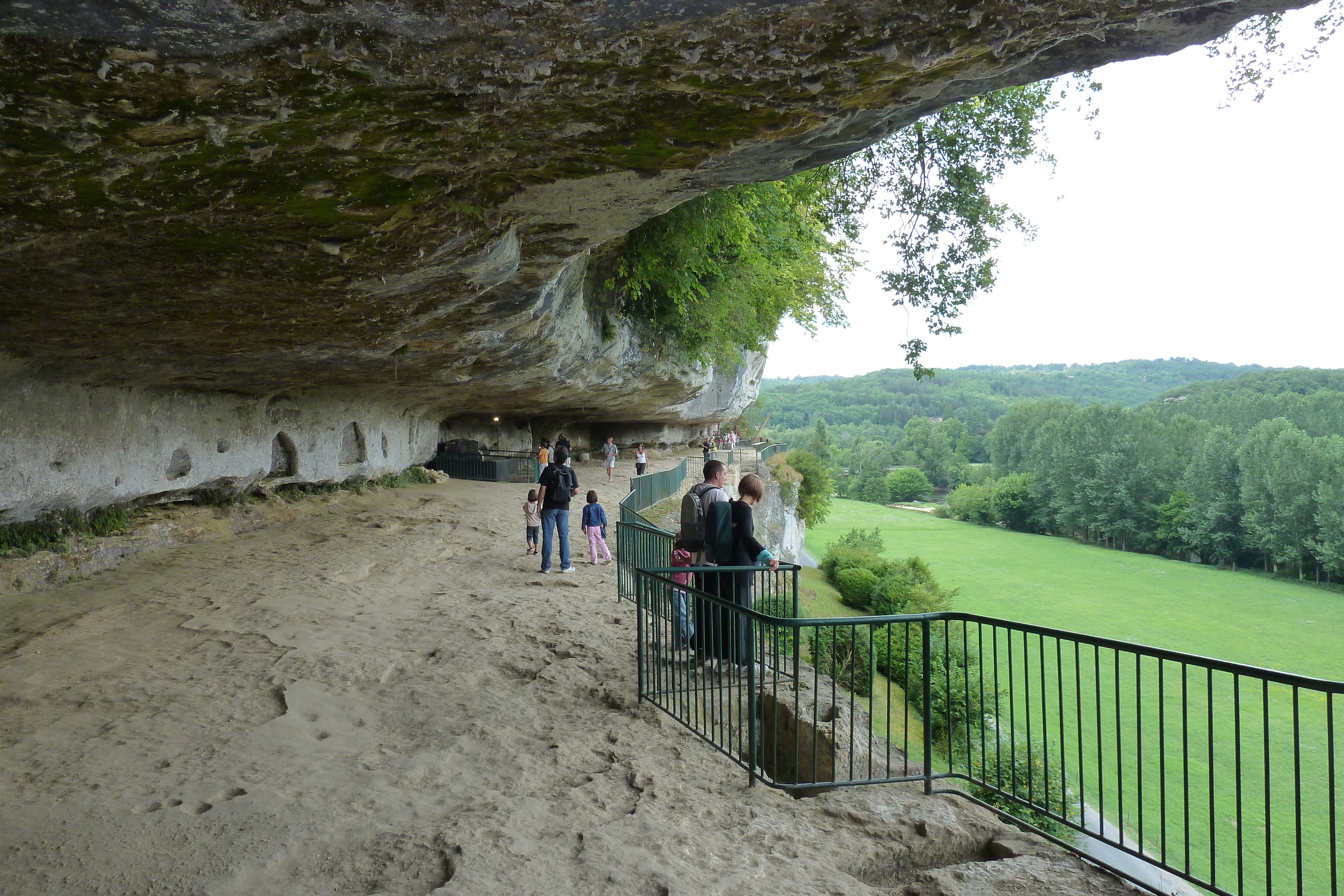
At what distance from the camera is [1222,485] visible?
175 ft

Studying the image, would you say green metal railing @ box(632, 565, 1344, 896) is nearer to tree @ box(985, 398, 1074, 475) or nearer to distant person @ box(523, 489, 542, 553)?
distant person @ box(523, 489, 542, 553)

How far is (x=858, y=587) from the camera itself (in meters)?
30.3

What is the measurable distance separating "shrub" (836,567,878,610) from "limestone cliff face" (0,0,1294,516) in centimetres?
2664

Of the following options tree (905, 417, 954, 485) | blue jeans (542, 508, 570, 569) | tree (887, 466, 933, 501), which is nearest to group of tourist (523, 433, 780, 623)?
blue jeans (542, 508, 570, 569)

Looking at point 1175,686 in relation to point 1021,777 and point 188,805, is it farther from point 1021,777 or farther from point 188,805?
point 188,805

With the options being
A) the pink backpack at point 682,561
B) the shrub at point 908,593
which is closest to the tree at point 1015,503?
the shrub at point 908,593

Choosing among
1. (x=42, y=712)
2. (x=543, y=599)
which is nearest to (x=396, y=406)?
(x=543, y=599)

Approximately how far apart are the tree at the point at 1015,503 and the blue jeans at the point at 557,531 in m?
76.3

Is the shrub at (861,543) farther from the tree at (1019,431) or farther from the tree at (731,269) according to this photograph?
the tree at (1019,431)

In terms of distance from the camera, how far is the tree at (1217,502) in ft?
→ 172

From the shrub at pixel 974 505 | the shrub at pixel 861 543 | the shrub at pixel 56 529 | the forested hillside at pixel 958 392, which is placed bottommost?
the shrub at pixel 974 505

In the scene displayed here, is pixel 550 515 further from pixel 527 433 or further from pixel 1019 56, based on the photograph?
pixel 527 433

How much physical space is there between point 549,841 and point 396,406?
1401 centimetres

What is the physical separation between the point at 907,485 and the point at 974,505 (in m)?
22.9
